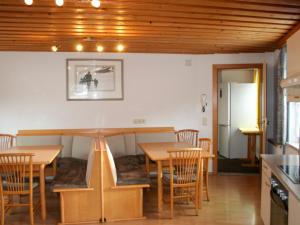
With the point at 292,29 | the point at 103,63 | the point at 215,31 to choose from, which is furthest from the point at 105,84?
the point at 292,29

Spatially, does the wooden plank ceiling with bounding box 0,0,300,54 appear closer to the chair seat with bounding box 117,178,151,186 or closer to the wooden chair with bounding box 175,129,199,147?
the wooden chair with bounding box 175,129,199,147

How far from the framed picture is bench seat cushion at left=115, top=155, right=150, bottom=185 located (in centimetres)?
120

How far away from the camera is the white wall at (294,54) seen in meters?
3.58

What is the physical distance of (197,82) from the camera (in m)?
5.81

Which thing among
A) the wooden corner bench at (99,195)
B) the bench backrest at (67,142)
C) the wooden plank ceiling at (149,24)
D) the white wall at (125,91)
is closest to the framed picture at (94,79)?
the white wall at (125,91)

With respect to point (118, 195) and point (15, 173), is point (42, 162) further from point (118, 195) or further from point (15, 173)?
point (118, 195)

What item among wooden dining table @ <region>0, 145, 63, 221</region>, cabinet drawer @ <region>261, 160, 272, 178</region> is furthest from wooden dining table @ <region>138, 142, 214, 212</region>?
wooden dining table @ <region>0, 145, 63, 221</region>

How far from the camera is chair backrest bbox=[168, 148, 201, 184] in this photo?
3.73 metres

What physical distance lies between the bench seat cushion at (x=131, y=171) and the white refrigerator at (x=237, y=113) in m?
2.72

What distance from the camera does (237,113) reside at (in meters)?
7.03

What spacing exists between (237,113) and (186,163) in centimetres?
363

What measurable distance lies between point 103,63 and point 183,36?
1710 millimetres

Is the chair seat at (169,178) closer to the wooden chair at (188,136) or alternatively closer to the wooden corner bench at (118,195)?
the wooden corner bench at (118,195)

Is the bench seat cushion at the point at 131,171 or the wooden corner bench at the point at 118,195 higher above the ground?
the bench seat cushion at the point at 131,171
